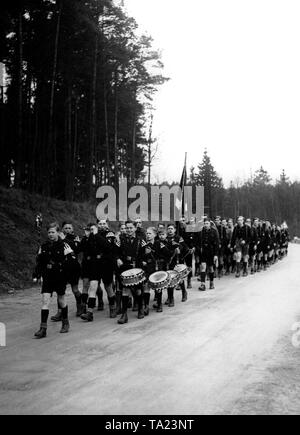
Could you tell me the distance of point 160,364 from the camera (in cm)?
652

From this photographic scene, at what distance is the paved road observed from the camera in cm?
505

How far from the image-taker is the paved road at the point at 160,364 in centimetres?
505

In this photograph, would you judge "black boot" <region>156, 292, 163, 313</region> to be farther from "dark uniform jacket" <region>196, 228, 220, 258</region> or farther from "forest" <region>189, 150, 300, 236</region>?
"forest" <region>189, 150, 300, 236</region>

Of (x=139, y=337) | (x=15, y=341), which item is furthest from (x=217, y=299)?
(x=15, y=341)

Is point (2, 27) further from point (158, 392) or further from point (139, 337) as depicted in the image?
point (158, 392)

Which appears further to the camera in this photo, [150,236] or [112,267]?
[150,236]

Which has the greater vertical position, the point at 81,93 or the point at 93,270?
the point at 81,93

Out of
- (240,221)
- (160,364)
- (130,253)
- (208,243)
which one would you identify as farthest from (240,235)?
(160,364)

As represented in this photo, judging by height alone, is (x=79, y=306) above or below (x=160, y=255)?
below

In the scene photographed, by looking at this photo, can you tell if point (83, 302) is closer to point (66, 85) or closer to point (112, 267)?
point (112, 267)

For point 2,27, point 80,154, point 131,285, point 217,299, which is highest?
point 2,27
